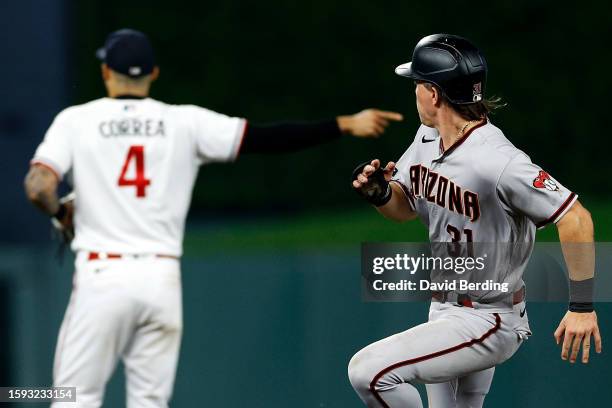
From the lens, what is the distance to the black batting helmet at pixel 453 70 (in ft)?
13.5

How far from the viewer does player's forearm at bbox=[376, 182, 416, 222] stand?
14.2ft

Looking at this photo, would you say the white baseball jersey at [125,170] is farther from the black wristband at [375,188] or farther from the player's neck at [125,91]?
the black wristband at [375,188]

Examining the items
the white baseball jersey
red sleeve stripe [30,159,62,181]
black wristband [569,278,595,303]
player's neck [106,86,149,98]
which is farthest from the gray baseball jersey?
red sleeve stripe [30,159,62,181]

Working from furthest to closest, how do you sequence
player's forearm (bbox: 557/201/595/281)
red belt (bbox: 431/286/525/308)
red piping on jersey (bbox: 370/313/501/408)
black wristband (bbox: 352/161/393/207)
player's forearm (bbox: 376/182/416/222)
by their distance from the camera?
player's forearm (bbox: 376/182/416/222) → black wristband (bbox: 352/161/393/207) → red belt (bbox: 431/286/525/308) → red piping on jersey (bbox: 370/313/501/408) → player's forearm (bbox: 557/201/595/281)

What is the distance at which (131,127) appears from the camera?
4348mm

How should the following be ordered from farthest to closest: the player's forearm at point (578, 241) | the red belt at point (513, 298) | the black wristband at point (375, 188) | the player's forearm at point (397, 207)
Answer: the player's forearm at point (397, 207)
the black wristband at point (375, 188)
the red belt at point (513, 298)
the player's forearm at point (578, 241)

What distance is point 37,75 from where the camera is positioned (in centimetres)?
678

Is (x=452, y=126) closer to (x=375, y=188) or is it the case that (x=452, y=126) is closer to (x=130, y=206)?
(x=375, y=188)

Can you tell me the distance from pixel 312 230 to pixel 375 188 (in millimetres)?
2732

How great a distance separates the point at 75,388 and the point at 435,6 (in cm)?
350

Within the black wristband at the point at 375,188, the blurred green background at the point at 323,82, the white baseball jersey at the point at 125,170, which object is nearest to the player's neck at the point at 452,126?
the black wristband at the point at 375,188

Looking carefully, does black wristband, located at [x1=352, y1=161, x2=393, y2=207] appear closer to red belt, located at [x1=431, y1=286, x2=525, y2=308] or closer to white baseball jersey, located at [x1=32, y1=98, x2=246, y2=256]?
red belt, located at [x1=431, y1=286, x2=525, y2=308]

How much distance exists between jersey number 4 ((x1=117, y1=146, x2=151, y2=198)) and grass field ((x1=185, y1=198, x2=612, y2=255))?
216 cm

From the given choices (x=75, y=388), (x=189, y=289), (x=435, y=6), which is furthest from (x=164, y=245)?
(x=435, y=6)
